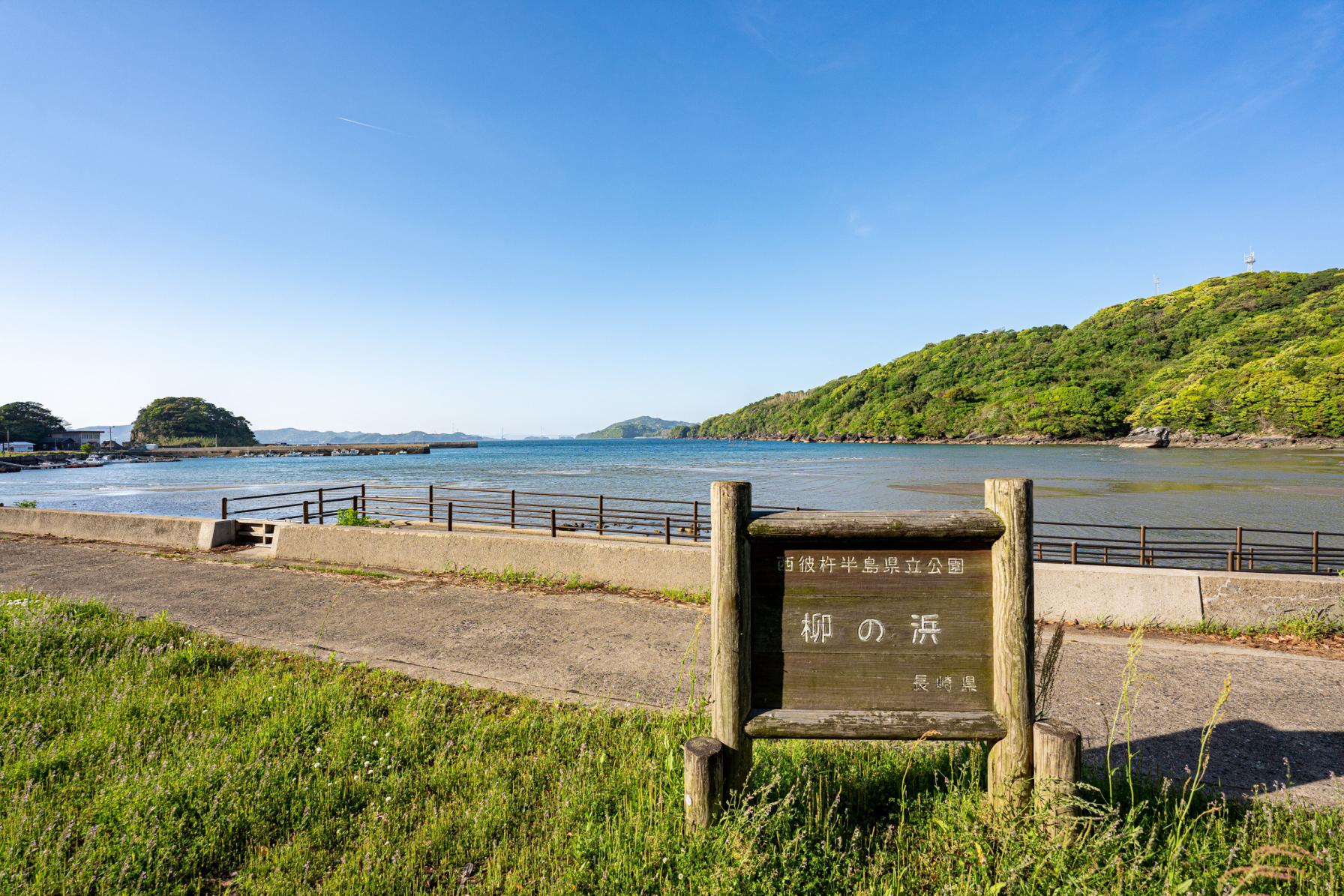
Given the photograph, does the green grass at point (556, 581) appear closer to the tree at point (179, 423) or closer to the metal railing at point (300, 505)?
the metal railing at point (300, 505)

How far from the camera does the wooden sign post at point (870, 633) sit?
276 cm

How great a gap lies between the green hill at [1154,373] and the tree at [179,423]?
197655 mm

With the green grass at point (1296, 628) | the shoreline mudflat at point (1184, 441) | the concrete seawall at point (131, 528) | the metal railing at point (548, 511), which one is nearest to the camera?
the green grass at point (1296, 628)

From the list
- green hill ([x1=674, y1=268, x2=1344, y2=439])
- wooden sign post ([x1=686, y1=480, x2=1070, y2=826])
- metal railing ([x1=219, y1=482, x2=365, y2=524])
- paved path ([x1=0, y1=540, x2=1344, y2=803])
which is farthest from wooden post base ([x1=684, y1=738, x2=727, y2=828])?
green hill ([x1=674, y1=268, x2=1344, y2=439])

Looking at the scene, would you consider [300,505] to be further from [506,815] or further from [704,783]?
[704,783]

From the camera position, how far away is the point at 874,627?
2873mm

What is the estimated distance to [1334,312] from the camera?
101 metres

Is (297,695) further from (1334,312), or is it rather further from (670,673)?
(1334,312)

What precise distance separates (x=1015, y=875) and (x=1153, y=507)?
38.2 m

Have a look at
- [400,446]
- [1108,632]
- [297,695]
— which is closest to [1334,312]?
[1108,632]

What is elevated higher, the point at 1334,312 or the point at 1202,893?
the point at 1334,312

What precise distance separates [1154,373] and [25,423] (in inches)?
9949

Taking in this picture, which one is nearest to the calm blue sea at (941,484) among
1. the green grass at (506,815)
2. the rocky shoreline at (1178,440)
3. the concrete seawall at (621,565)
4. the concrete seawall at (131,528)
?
the rocky shoreline at (1178,440)

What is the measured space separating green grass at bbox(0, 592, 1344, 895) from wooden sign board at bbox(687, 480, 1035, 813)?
38 centimetres
